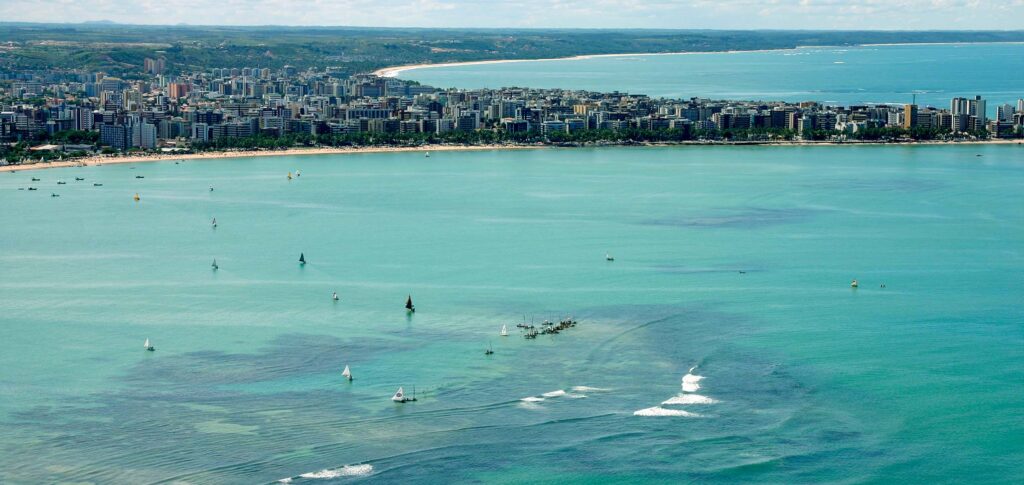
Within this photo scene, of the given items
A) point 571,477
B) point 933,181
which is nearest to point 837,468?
point 571,477

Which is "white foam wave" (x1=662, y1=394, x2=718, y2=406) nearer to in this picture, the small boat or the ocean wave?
the ocean wave

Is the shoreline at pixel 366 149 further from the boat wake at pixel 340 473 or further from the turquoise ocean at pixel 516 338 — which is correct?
the boat wake at pixel 340 473

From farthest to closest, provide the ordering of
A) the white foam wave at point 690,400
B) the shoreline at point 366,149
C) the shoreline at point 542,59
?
the shoreline at point 542,59, the shoreline at point 366,149, the white foam wave at point 690,400

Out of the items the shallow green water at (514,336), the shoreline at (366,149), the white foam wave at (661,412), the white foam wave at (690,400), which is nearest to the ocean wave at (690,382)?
the shallow green water at (514,336)

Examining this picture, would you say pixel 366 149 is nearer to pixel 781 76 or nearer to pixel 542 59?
pixel 781 76

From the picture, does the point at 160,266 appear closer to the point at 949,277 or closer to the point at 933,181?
the point at 949,277

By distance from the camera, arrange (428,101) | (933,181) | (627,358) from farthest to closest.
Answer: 1. (428,101)
2. (933,181)
3. (627,358)

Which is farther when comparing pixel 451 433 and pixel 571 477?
pixel 451 433
